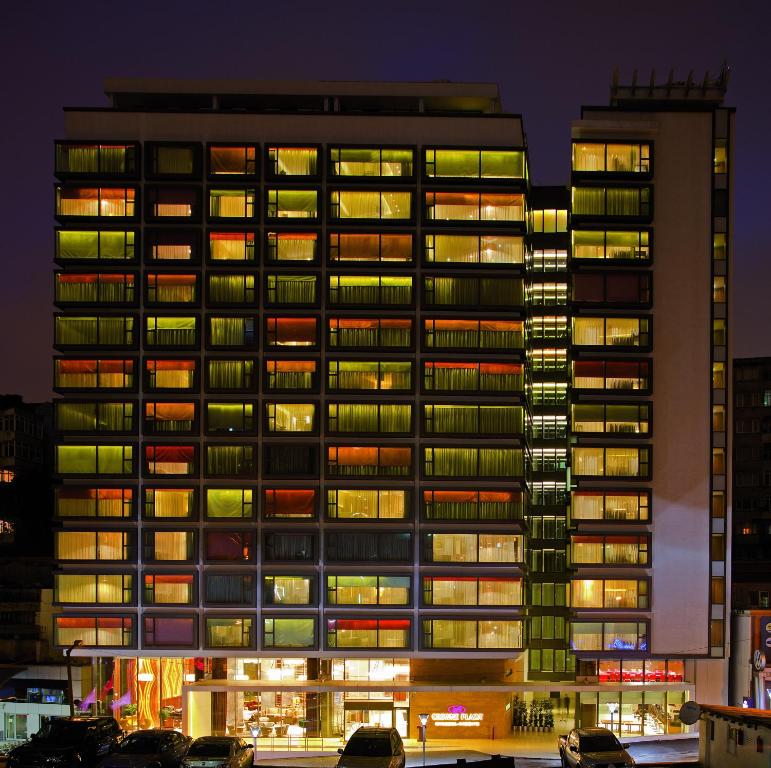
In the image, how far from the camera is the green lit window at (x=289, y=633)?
57.2 meters

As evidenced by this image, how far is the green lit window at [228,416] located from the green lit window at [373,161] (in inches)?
576

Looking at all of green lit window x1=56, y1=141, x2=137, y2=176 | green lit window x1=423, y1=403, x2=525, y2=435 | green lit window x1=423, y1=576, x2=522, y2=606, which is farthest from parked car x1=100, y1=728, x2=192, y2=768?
green lit window x1=56, y1=141, x2=137, y2=176

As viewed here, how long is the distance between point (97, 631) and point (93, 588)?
2.48 m

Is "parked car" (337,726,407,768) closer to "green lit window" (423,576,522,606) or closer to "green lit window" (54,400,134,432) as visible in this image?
"green lit window" (423,576,522,606)

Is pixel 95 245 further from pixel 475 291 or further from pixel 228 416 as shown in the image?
pixel 475 291

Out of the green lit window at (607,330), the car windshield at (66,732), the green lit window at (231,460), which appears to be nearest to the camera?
the car windshield at (66,732)

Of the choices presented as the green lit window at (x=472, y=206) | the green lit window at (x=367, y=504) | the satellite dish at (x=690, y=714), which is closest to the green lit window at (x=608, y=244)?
the green lit window at (x=472, y=206)

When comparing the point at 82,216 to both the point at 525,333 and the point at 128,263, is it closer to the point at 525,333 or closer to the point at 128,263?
the point at 128,263

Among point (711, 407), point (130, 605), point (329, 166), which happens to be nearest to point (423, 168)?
point (329, 166)

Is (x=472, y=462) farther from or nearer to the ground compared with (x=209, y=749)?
farther from the ground

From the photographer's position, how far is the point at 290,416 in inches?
2279

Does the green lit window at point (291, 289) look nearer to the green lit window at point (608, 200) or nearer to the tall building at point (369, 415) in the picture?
the tall building at point (369, 415)

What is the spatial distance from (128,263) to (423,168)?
18.0 meters

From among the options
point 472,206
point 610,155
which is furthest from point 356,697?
point 610,155
